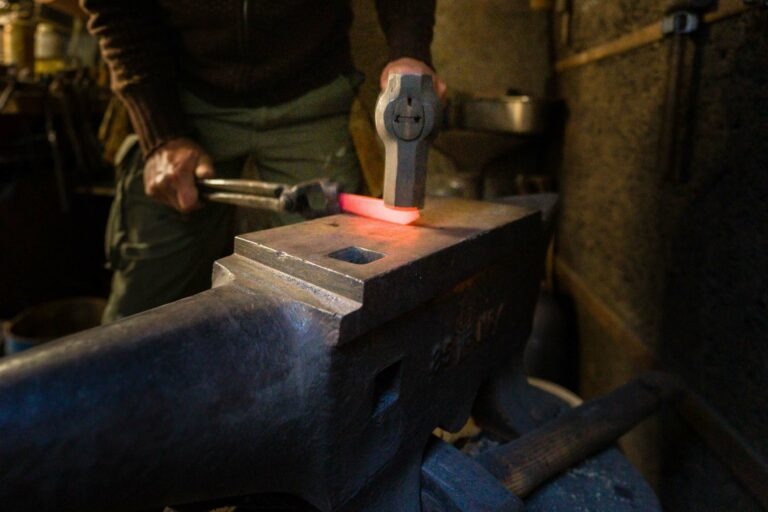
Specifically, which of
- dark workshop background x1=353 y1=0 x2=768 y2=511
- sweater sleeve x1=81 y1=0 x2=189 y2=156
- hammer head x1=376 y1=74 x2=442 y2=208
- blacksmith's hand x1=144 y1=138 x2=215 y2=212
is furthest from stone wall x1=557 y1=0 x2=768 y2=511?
sweater sleeve x1=81 y1=0 x2=189 y2=156

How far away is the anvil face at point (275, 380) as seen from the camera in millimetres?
535

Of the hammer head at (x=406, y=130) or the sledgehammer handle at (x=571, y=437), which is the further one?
the sledgehammer handle at (x=571, y=437)

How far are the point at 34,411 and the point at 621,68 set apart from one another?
2556mm

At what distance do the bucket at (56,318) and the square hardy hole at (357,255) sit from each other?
2.26 meters

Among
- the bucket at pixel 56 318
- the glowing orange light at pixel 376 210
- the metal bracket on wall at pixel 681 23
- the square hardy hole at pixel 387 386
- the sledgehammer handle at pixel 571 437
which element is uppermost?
the metal bracket on wall at pixel 681 23

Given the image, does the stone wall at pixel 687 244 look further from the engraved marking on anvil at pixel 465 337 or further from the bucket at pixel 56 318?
the bucket at pixel 56 318

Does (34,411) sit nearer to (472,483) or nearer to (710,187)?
(472,483)

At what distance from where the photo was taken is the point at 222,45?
1517 millimetres

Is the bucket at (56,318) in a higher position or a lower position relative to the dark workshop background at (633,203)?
lower

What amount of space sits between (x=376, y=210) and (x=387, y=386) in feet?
1.13

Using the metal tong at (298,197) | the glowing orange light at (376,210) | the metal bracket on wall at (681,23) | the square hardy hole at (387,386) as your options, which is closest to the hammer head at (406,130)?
the glowing orange light at (376,210)

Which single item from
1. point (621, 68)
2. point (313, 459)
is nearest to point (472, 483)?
point (313, 459)

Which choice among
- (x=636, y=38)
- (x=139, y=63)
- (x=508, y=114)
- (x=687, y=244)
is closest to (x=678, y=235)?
(x=687, y=244)

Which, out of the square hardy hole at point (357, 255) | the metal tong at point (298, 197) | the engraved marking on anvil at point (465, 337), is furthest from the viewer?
the metal tong at point (298, 197)
